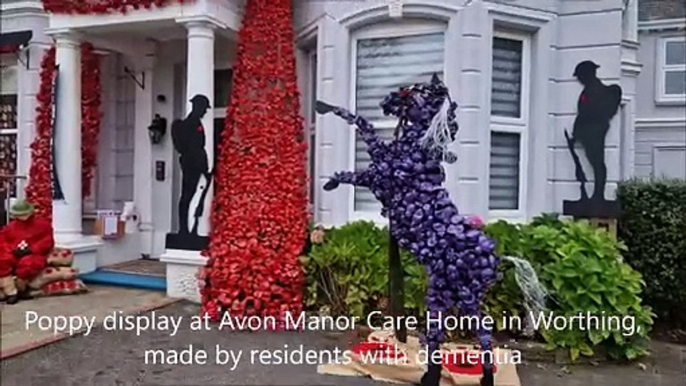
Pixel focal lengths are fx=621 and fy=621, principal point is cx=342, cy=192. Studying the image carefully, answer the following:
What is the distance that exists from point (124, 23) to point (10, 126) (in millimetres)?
2710

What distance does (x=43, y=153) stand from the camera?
25.4ft

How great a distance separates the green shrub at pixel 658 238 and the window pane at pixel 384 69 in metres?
2.48

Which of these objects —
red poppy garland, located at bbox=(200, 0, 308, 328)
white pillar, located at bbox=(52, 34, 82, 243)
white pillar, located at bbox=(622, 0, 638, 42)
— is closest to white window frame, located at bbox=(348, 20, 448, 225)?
red poppy garland, located at bbox=(200, 0, 308, 328)

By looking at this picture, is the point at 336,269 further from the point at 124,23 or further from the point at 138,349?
the point at 124,23

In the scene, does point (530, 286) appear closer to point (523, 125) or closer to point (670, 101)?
point (523, 125)

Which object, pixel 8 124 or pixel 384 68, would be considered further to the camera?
pixel 8 124

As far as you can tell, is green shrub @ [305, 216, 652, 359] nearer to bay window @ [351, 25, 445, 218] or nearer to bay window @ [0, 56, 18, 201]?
bay window @ [351, 25, 445, 218]

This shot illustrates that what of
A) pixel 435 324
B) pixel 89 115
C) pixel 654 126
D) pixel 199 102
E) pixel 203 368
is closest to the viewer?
pixel 435 324

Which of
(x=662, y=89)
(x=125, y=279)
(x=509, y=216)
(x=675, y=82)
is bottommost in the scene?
(x=125, y=279)

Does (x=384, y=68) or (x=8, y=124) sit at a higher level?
(x=384, y=68)

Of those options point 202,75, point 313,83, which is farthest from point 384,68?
point 202,75

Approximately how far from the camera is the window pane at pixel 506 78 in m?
6.25

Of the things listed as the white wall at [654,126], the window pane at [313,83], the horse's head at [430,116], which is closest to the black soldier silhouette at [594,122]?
the horse's head at [430,116]

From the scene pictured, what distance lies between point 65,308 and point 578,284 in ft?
15.5
